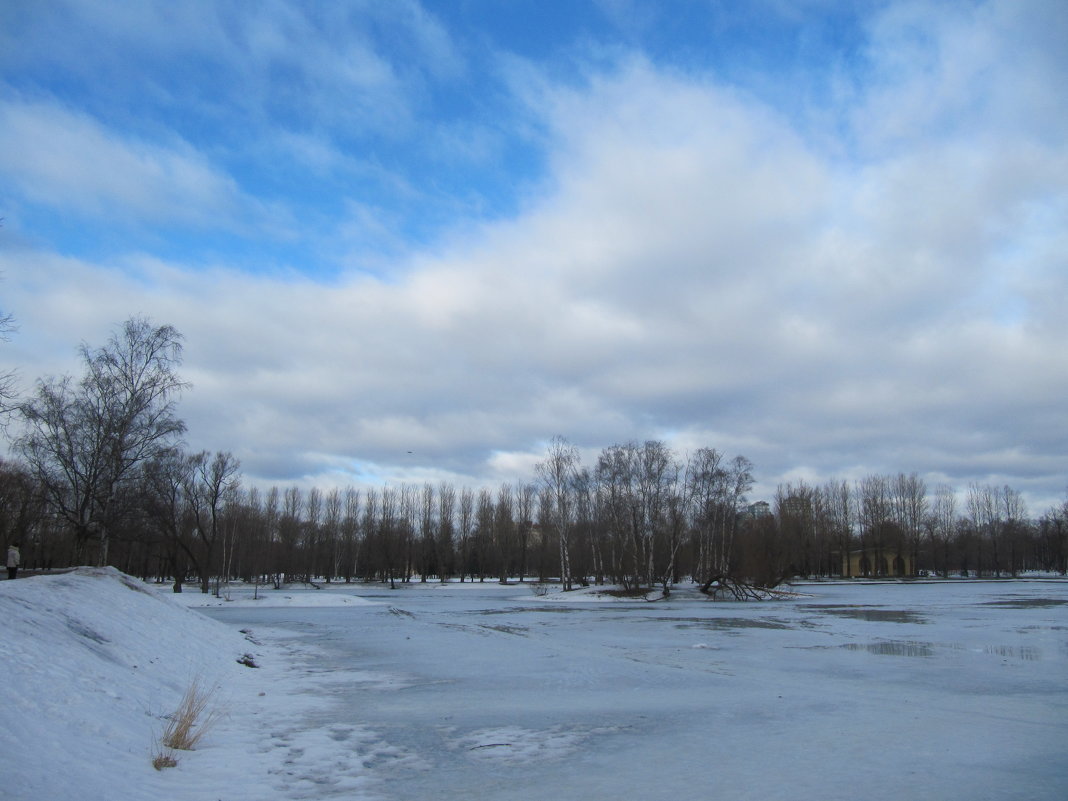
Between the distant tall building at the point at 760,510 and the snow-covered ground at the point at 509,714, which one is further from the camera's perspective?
the distant tall building at the point at 760,510

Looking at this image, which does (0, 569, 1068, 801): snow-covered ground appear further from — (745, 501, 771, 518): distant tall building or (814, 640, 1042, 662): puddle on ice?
(745, 501, 771, 518): distant tall building

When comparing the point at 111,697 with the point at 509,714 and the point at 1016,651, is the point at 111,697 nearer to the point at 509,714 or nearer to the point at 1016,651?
the point at 509,714

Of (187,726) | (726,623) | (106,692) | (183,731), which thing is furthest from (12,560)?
(726,623)

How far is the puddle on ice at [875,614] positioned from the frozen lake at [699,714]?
17.3 feet

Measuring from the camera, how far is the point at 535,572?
11162cm

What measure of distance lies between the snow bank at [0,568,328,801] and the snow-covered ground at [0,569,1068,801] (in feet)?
0.13

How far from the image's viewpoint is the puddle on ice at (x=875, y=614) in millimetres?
29242

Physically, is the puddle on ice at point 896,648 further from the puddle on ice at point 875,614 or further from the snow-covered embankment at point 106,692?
the snow-covered embankment at point 106,692

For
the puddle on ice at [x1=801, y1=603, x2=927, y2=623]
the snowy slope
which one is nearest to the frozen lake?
the snowy slope

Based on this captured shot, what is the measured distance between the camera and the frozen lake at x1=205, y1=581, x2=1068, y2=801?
24.5 feet

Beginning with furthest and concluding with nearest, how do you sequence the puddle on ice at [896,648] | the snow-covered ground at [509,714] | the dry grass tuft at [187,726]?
the puddle on ice at [896,648] → the dry grass tuft at [187,726] → the snow-covered ground at [509,714]

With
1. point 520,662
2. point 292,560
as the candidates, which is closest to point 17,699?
point 520,662

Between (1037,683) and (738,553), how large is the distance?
54653mm

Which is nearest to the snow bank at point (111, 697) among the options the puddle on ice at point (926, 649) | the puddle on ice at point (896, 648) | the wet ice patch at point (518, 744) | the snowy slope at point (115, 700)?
the snowy slope at point (115, 700)
